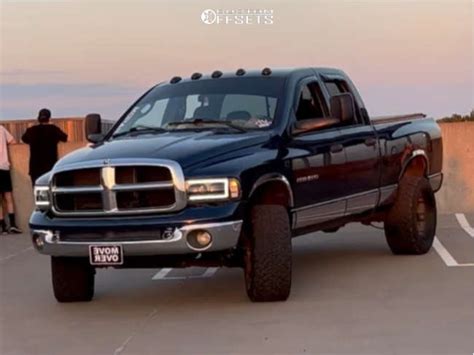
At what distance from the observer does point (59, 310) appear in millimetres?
8516

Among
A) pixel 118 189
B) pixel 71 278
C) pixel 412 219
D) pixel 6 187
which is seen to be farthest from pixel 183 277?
pixel 6 187

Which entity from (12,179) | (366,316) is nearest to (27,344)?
(366,316)

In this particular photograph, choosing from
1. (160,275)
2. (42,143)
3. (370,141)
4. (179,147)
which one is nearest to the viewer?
(179,147)

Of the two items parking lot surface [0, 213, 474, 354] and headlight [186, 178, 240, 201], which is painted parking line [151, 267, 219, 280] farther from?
headlight [186, 178, 240, 201]

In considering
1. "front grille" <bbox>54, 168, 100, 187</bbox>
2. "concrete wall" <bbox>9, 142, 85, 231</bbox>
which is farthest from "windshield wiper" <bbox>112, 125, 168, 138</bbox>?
"concrete wall" <bbox>9, 142, 85, 231</bbox>

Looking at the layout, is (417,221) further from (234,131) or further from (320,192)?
(234,131)

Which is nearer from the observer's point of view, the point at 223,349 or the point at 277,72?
the point at 223,349

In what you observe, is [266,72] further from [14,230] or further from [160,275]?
[14,230]

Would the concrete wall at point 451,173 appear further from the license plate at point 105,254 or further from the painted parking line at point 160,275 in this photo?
the license plate at point 105,254

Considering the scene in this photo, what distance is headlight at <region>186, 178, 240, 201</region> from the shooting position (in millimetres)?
7664

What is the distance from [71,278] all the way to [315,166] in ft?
7.46

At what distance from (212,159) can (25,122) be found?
43.1 feet

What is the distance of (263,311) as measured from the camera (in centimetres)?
786

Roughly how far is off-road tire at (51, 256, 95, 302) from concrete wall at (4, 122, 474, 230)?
21.2 feet
